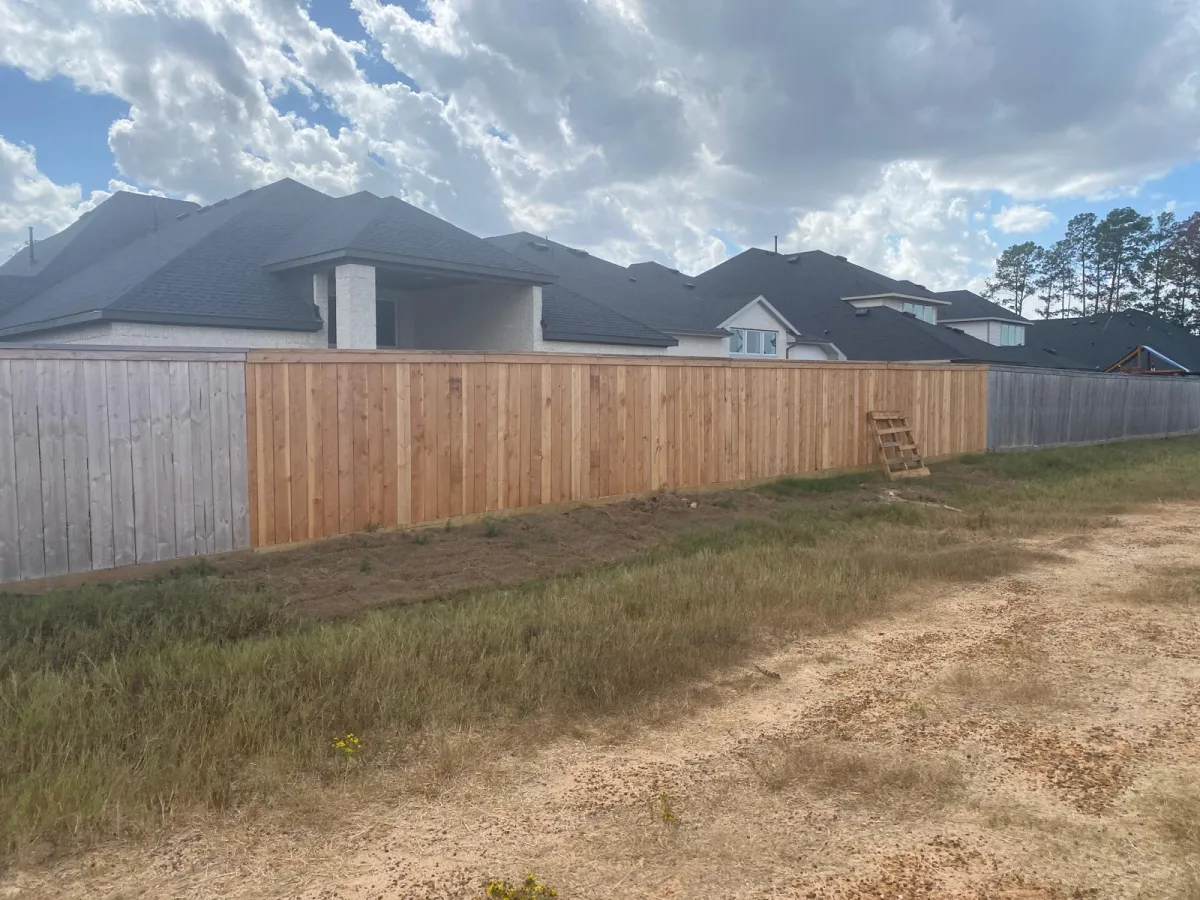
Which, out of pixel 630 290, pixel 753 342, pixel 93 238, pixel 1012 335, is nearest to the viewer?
pixel 93 238

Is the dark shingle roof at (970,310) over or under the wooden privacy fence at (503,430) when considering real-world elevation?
over

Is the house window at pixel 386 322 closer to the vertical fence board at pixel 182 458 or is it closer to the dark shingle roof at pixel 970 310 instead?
the vertical fence board at pixel 182 458

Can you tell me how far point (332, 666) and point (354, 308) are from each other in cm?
1229

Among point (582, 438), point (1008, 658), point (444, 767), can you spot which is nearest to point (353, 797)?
point (444, 767)

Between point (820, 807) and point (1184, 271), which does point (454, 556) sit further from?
point (1184, 271)

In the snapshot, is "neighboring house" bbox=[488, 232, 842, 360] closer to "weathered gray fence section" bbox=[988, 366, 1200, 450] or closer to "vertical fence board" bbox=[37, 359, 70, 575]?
"weathered gray fence section" bbox=[988, 366, 1200, 450]

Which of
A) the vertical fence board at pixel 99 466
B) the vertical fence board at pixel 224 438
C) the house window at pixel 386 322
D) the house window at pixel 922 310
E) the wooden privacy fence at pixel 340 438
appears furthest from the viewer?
the house window at pixel 922 310

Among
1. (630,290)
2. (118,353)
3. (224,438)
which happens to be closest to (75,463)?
(118,353)

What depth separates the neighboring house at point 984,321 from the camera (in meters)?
43.2

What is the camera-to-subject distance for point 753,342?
27.7 meters

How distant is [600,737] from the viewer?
14.9 feet

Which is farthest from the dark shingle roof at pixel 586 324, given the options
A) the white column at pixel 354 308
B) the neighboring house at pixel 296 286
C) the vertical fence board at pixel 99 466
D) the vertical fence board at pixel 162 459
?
the vertical fence board at pixel 99 466

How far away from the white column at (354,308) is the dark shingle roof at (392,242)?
14.2 inches

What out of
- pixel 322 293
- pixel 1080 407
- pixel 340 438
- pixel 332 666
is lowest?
pixel 332 666
